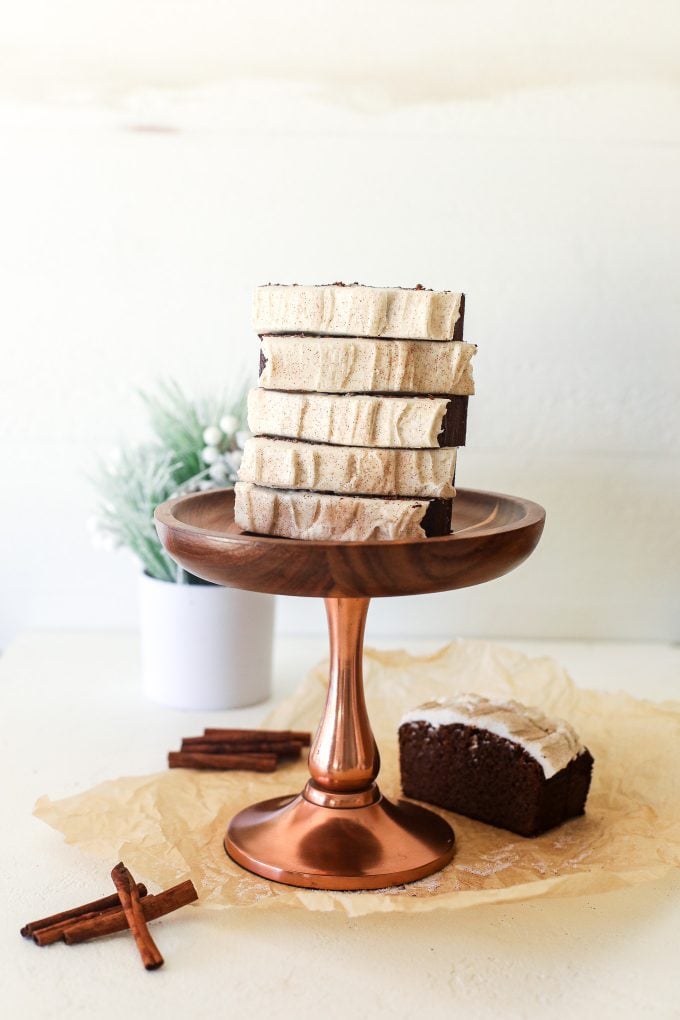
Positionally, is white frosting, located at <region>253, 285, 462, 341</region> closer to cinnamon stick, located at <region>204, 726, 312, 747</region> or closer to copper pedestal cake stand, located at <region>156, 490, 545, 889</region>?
copper pedestal cake stand, located at <region>156, 490, 545, 889</region>

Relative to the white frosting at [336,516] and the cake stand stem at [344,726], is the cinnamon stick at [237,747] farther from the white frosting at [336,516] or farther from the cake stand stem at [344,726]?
the white frosting at [336,516]

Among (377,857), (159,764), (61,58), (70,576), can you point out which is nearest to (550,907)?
(377,857)

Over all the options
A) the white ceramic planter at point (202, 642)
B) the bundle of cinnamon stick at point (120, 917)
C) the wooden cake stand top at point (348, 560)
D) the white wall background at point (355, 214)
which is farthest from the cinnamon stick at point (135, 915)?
the white wall background at point (355, 214)

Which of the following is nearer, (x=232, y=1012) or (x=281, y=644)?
Answer: (x=232, y=1012)

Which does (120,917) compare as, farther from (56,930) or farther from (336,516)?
(336,516)

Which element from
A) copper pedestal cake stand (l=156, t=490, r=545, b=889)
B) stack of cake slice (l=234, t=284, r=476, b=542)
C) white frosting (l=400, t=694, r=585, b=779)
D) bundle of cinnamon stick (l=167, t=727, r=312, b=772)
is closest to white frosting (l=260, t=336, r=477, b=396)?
stack of cake slice (l=234, t=284, r=476, b=542)

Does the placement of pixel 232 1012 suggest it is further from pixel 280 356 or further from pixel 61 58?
pixel 61 58
